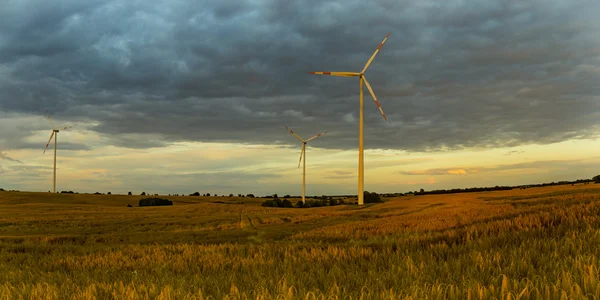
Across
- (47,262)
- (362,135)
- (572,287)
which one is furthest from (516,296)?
(362,135)

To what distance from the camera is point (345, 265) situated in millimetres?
9031

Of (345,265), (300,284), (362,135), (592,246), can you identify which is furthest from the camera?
(362,135)

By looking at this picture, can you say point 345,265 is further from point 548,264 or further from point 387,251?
point 548,264

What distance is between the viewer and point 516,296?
5074 millimetres

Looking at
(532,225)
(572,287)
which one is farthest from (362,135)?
(572,287)

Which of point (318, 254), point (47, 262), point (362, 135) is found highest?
point (362, 135)

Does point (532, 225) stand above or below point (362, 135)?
below

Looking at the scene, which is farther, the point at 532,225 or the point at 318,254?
the point at 532,225

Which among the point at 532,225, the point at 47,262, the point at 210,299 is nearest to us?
the point at 210,299

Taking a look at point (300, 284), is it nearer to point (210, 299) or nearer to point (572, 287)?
point (210, 299)

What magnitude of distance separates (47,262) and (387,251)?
39.0 feet

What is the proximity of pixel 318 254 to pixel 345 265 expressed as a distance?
1664 mm

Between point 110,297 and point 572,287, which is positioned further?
point 110,297

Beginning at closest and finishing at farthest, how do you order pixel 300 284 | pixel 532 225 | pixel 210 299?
pixel 210 299 < pixel 300 284 < pixel 532 225
